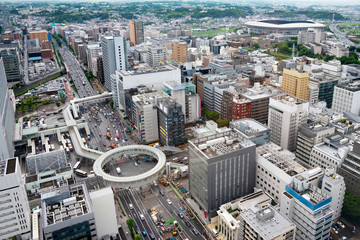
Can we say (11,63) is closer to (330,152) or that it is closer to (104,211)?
(104,211)

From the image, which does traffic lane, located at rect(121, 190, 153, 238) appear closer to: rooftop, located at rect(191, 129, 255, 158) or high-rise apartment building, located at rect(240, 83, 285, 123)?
rooftop, located at rect(191, 129, 255, 158)

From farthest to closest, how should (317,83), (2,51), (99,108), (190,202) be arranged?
(2,51), (99,108), (317,83), (190,202)

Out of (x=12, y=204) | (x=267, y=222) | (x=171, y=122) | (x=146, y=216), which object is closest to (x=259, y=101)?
(x=171, y=122)

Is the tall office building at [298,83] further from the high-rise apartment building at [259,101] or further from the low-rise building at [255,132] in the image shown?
the low-rise building at [255,132]

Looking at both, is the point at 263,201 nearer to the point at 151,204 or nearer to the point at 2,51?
the point at 151,204

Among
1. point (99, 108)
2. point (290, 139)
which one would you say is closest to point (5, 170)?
point (290, 139)

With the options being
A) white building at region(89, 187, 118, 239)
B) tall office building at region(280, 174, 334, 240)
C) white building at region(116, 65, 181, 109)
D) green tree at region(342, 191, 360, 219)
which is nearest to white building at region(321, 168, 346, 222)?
green tree at region(342, 191, 360, 219)
